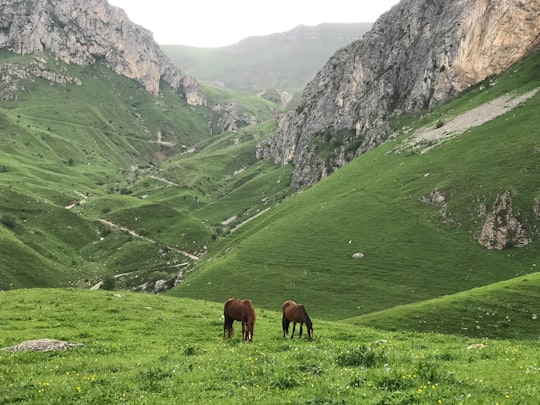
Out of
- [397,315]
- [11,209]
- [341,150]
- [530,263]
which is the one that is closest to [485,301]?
[397,315]

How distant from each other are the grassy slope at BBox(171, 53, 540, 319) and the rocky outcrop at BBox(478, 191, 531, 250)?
1.57 metres

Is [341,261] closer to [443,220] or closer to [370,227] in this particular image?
[370,227]

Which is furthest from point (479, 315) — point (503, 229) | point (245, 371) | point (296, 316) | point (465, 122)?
point (465, 122)

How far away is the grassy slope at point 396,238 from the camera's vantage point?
71688mm

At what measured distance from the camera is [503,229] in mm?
75812

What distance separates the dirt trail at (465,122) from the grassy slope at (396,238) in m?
5.02

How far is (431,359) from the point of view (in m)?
20.1

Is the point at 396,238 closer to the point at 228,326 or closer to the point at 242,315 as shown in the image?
the point at 228,326

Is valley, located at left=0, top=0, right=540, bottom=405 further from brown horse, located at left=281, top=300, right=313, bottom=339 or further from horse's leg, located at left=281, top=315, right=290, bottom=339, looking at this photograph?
brown horse, located at left=281, top=300, right=313, bottom=339

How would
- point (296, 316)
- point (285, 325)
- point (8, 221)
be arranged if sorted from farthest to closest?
point (8, 221)
point (285, 325)
point (296, 316)

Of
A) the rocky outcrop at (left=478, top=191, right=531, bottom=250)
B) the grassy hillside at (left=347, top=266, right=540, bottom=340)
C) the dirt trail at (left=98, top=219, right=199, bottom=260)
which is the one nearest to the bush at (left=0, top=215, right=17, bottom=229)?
the dirt trail at (left=98, top=219, right=199, bottom=260)

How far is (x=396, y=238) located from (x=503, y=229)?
19148 millimetres

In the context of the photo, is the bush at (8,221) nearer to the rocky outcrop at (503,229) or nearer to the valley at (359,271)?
the valley at (359,271)

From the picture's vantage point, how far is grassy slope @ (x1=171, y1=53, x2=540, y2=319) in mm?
71688
